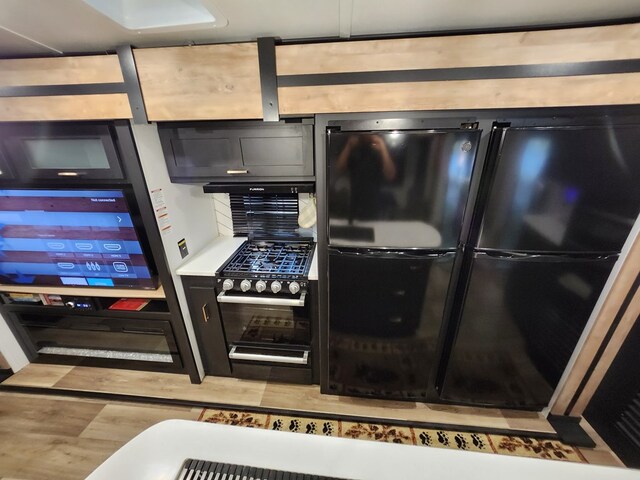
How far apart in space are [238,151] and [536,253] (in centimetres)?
166

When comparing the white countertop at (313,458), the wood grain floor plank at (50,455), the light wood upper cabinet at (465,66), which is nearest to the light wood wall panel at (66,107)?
the light wood upper cabinet at (465,66)

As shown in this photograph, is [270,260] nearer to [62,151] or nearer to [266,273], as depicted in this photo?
[266,273]

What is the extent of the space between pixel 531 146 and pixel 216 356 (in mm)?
2245

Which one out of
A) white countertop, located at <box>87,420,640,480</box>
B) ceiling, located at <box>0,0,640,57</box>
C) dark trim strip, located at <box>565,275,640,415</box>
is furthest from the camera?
dark trim strip, located at <box>565,275,640,415</box>

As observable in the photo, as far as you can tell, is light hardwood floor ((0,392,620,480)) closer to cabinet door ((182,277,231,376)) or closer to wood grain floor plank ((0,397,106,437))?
wood grain floor plank ((0,397,106,437))

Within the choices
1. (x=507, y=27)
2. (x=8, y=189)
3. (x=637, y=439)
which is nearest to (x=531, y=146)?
(x=507, y=27)

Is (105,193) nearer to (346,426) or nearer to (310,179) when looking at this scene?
(310,179)

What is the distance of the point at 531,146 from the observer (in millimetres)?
1102

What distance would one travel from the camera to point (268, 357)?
1756 mm

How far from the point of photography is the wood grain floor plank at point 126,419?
1636mm

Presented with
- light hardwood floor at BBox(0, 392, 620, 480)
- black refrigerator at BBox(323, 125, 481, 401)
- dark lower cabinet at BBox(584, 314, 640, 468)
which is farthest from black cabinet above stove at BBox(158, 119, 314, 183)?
dark lower cabinet at BBox(584, 314, 640, 468)

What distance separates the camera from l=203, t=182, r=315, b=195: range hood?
1.52m

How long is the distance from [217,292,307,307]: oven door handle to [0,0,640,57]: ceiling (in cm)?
132

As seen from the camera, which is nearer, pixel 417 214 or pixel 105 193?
pixel 417 214
